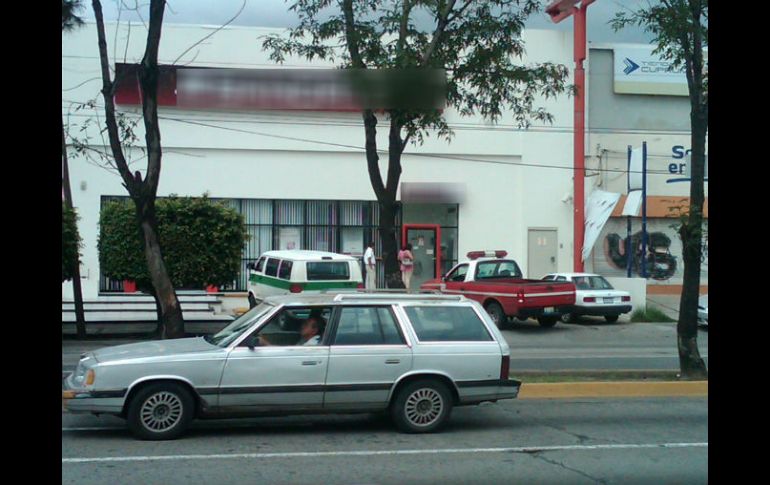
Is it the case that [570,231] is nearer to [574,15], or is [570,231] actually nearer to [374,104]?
[574,15]

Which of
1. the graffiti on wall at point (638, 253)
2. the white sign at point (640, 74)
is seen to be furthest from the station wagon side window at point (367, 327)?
the white sign at point (640, 74)

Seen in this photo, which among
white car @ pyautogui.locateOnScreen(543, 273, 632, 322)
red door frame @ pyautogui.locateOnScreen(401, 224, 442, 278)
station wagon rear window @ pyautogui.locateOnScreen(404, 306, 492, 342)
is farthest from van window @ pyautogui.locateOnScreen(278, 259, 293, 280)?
station wagon rear window @ pyautogui.locateOnScreen(404, 306, 492, 342)

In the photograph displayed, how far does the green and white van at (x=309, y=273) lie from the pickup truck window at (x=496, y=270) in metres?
3.23

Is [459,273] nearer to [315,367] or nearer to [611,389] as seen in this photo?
[611,389]

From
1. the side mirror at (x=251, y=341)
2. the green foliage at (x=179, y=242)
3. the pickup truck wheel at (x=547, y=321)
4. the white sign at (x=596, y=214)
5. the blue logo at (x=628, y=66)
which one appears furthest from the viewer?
the blue logo at (x=628, y=66)

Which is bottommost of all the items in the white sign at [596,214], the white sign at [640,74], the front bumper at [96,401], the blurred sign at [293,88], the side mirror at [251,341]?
the front bumper at [96,401]

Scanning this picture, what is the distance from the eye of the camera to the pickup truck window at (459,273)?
23469 mm

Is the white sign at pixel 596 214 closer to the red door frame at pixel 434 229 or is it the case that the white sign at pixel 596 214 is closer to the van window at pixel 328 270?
the red door frame at pixel 434 229

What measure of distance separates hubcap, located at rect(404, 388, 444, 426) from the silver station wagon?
0.04 ft

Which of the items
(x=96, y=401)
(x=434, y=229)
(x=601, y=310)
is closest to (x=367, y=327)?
(x=96, y=401)

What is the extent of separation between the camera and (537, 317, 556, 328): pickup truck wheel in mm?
22734

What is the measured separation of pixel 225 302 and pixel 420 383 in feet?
62.4

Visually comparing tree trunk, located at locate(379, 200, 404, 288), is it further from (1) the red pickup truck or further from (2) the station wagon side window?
(1) the red pickup truck
